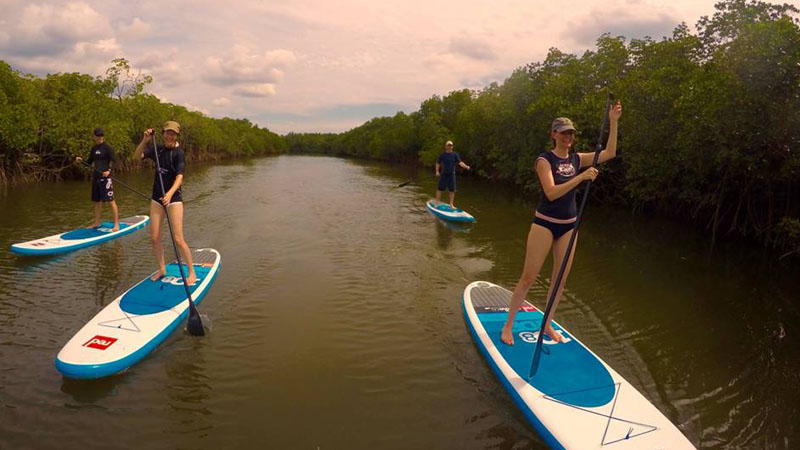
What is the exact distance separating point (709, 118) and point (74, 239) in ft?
58.1

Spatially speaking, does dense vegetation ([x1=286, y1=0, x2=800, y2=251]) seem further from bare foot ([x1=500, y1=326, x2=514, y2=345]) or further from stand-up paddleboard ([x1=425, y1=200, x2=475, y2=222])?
bare foot ([x1=500, y1=326, x2=514, y2=345])

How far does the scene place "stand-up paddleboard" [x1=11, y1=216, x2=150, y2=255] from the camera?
9.62m

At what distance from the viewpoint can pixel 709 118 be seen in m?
12.3

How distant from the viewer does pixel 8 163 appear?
24.0 meters

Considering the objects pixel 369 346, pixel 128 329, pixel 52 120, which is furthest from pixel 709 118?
pixel 52 120

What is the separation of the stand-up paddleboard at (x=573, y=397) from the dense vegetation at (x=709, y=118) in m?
9.75

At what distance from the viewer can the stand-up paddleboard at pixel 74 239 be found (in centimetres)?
962

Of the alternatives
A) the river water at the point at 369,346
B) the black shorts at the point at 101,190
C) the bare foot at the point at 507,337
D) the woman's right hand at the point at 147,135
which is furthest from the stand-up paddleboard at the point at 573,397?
the black shorts at the point at 101,190

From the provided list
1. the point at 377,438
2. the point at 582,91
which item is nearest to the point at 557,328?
the point at 377,438

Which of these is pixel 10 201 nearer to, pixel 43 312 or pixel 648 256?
pixel 43 312

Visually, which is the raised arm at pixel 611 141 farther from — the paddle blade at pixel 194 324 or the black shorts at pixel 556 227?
the paddle blade at pixel 194 324

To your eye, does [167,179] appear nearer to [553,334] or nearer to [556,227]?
[556,227]

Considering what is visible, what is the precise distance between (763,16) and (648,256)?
324 inches

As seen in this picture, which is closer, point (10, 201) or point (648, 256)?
point (648, 256)
